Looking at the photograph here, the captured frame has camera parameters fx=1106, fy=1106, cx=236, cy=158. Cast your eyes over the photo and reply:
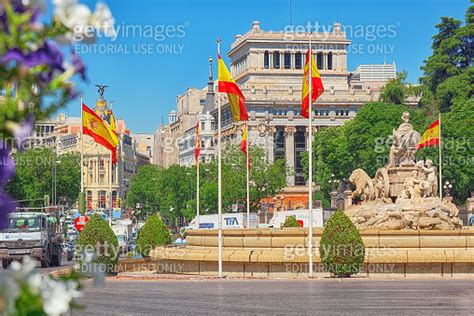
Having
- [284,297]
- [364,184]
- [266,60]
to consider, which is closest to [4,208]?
[284,297]

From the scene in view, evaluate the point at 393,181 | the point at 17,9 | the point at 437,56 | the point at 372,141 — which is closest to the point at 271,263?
the point at 393,181

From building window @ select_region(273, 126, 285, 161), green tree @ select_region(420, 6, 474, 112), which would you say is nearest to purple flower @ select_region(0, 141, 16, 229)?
green tree @ select_region(420, 6, 474, 112)

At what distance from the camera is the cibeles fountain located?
126 feet

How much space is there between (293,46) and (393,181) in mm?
112260

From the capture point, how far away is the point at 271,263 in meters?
34.1

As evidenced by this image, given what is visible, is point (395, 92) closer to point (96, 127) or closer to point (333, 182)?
point (333, 182)

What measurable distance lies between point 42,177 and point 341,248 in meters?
97.3

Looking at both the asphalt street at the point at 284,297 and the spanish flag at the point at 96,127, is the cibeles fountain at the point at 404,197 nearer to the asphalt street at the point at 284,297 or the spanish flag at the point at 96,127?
the asphalt street at the point at 284,297

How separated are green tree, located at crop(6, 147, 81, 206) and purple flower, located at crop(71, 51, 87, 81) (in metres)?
106

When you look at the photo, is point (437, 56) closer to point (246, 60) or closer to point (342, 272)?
point (246, 60)

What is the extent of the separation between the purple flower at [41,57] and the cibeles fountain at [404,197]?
34.6 metres

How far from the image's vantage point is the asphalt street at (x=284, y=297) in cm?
2058

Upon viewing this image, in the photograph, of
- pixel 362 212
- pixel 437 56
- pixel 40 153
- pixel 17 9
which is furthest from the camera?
pixel 40 153

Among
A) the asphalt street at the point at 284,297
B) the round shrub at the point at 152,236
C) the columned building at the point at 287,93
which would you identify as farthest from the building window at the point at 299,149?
the asphalt street at the point at 284,297
